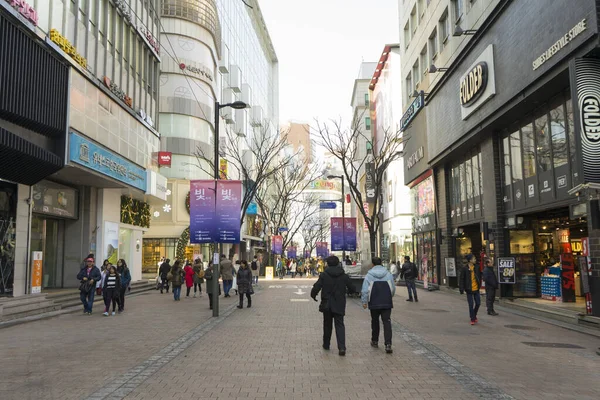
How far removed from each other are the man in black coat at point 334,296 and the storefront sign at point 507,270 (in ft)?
31.1

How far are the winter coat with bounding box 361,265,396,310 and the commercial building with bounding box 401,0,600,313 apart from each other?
15.5 ft

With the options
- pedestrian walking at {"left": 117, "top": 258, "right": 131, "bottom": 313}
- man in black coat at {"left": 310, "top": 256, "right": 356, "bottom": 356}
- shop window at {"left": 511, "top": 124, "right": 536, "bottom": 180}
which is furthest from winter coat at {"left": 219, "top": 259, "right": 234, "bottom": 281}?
man in black coat at {"left": 310, "top": 256, "right": 356, "bottom": 356}

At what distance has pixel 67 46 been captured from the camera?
16500 mm

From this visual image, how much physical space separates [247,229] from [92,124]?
37.0 metres

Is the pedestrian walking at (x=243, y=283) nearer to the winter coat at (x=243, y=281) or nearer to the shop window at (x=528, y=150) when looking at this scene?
the winter coat at (x=243, y=281)

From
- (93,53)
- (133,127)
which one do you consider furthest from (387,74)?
(93,53)

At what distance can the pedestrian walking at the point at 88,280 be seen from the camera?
1458 centimetres

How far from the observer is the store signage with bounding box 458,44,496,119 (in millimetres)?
16578

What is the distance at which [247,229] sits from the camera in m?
54.8

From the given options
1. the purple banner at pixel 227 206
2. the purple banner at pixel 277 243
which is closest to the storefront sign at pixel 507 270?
the purple banner at pixel 227 206

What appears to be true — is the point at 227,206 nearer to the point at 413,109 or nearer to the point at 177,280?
the point at 177,280

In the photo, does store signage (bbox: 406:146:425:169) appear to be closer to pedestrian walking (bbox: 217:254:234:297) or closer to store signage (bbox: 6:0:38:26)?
pedestrian walking (bbox: 217:254:234:297)

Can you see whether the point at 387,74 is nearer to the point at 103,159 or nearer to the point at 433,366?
the point at 103,159

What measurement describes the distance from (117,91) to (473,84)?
13.8m
